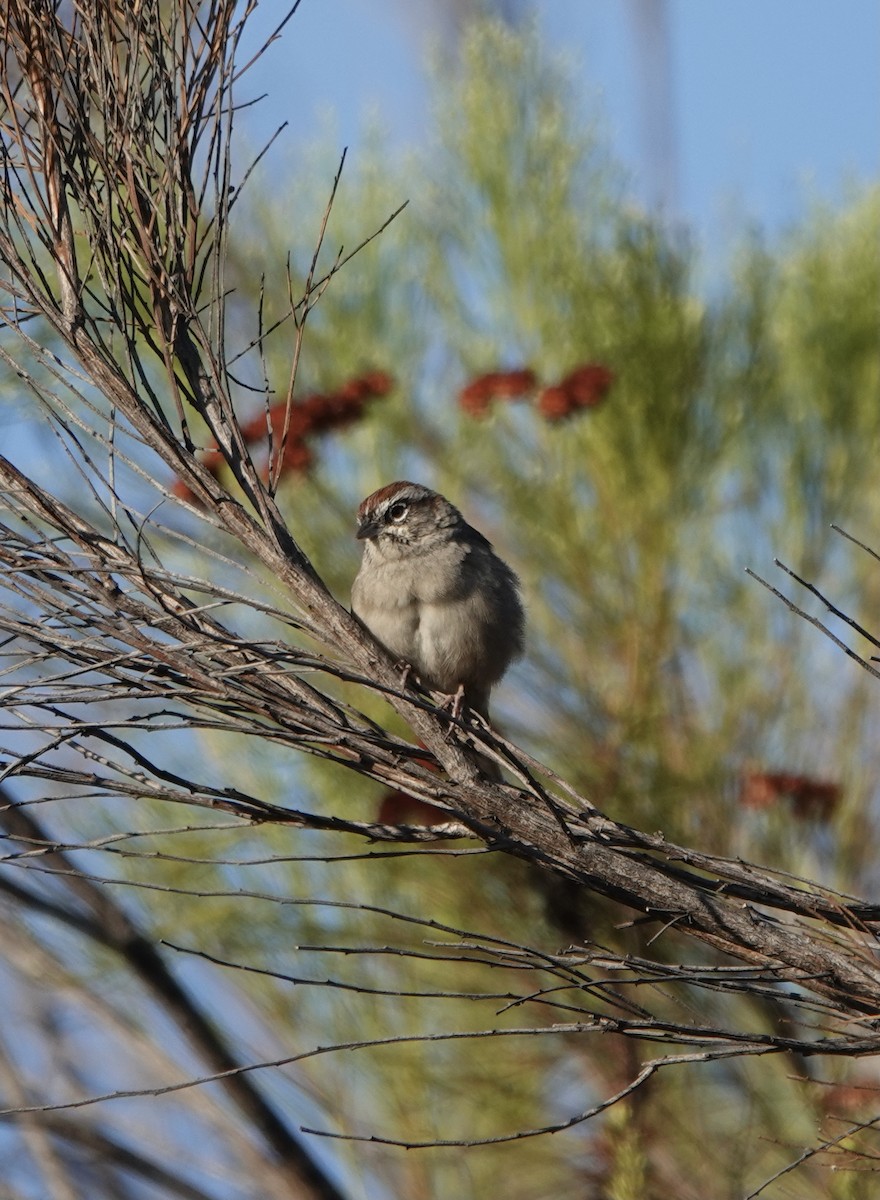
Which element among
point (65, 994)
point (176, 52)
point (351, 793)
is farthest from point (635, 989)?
point (176, 52)

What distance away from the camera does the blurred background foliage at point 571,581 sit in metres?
3.78

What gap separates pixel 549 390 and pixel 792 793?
1.21 meters

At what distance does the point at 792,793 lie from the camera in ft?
12.1

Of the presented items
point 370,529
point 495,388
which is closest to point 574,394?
point 495,388

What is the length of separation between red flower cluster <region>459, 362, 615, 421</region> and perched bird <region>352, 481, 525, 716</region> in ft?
1.16

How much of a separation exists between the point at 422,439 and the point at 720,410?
88 centimetres

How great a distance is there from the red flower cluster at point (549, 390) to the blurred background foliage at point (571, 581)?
1cm

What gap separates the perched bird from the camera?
3.56 metres

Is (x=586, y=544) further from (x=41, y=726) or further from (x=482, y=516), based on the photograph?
(x=41, y=726)

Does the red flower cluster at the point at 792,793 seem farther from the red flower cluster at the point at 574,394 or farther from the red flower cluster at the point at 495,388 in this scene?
the red flower cluster at the point at 495,388

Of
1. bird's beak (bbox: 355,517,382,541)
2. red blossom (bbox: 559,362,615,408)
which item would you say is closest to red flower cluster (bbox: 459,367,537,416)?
red blossom (bbox: 559,362,615,408)

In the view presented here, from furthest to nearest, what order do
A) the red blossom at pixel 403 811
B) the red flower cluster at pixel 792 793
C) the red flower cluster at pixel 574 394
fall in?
the red flower cluster at pixel 574 394, the red flower cluster at pixel 792 793, the red blossom at pixel 403 811

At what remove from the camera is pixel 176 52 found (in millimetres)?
1982

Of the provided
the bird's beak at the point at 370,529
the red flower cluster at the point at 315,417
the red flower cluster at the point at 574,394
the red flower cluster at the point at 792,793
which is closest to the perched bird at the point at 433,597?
the bird's beak at the point at 370,529
